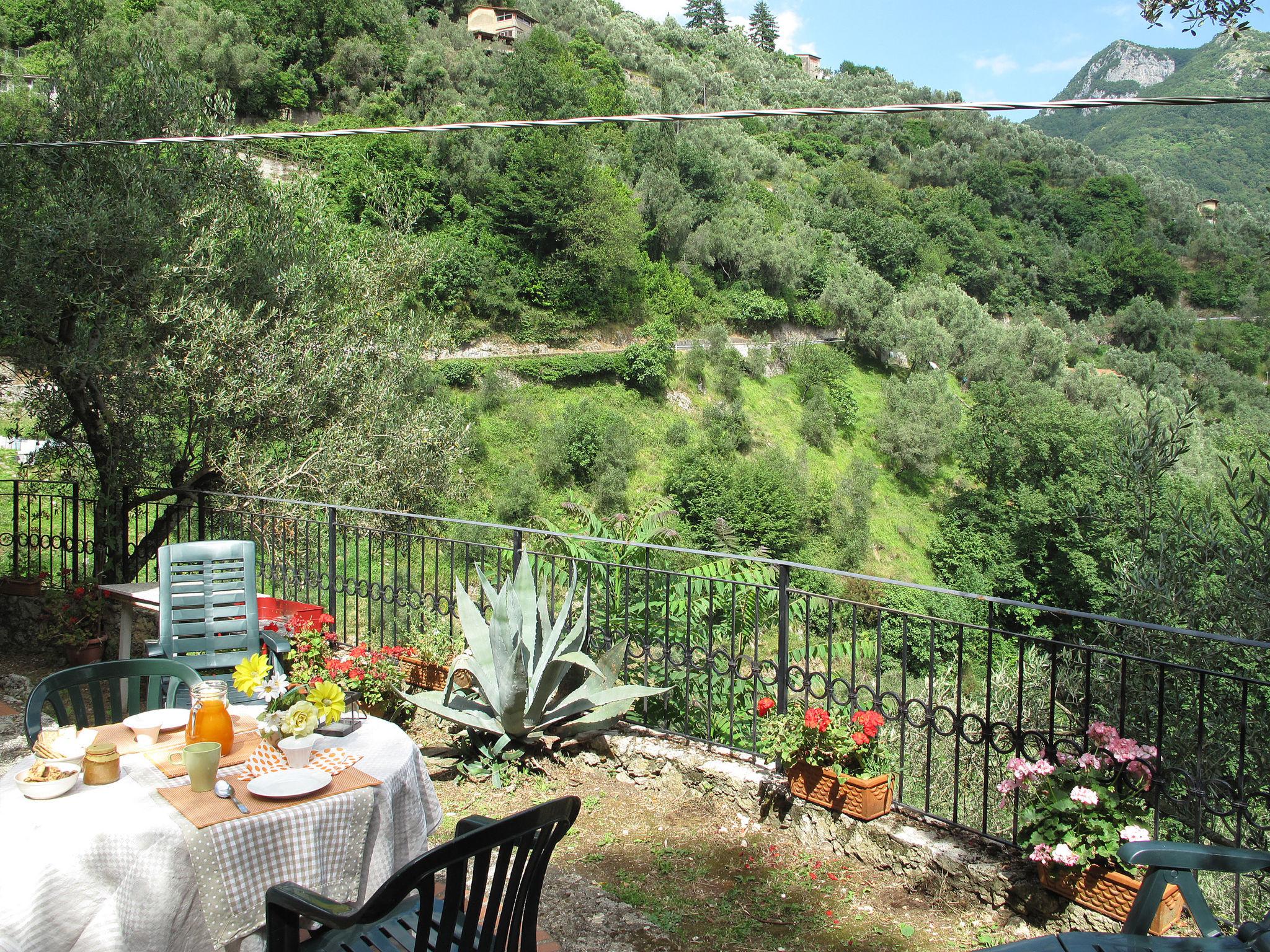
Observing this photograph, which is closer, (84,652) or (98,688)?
(98,688)

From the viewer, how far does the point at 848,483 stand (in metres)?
32.3

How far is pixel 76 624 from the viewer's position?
6328 mm

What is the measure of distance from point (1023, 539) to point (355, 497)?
25.8 m

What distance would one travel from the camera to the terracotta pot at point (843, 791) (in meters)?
3.59

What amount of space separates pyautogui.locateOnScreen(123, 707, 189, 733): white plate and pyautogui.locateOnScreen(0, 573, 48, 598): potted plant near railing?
5.05m

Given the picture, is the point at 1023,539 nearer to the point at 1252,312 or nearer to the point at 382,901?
the point at 382,901

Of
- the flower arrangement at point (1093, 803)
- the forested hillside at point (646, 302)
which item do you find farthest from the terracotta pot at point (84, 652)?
the flower arrangement at point (1093, 803)

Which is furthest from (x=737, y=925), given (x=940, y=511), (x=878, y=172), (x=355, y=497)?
(x=878, y=172)

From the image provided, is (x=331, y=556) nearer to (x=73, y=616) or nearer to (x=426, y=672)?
(x=426, y=672)

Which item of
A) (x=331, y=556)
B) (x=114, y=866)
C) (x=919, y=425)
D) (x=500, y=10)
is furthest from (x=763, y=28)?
(x=114, y=866)

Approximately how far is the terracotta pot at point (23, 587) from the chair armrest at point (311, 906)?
6.33 metres

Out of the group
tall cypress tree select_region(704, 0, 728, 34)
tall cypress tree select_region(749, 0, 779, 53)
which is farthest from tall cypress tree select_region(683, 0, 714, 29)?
tall cypress tree select_region(749, 0, 779, 53)

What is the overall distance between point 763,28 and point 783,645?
105 meters

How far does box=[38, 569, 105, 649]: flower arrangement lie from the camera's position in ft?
20.6
